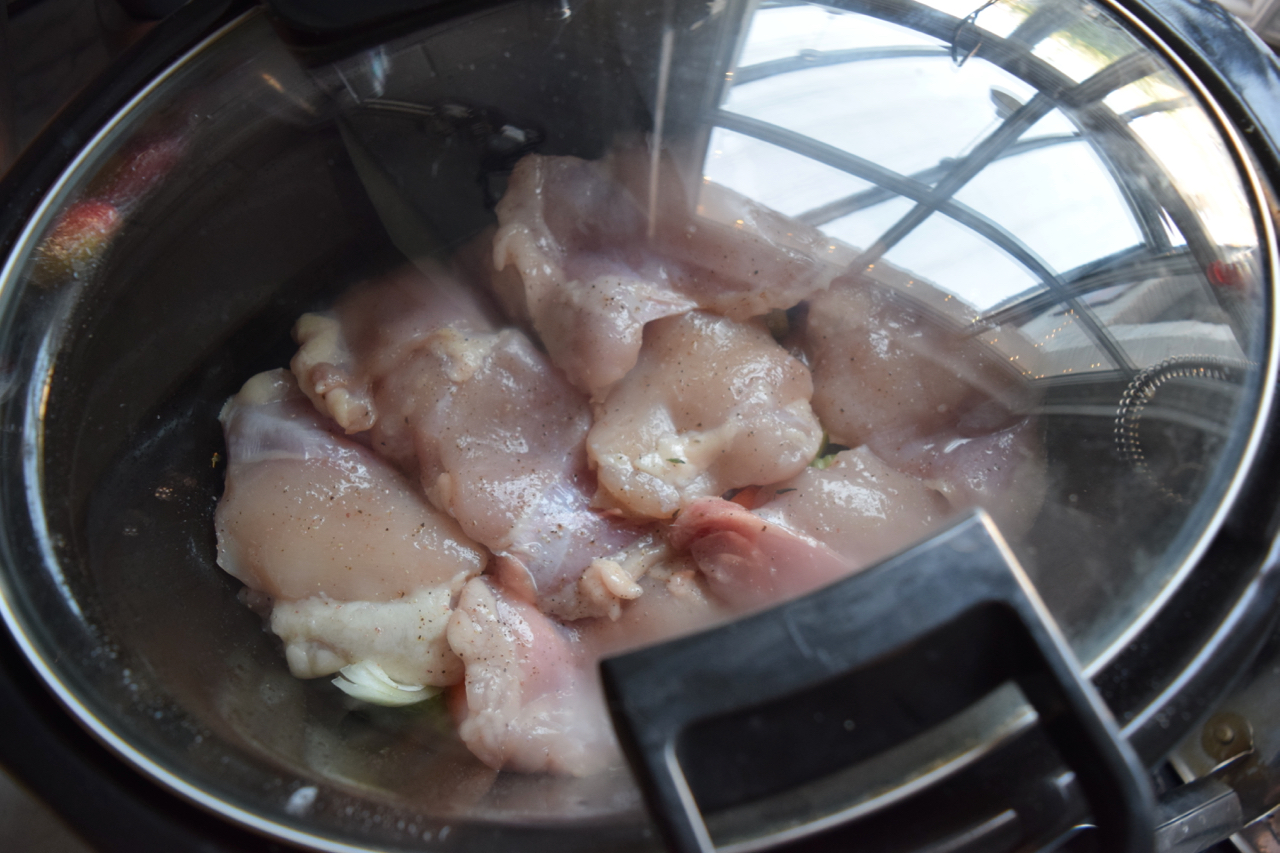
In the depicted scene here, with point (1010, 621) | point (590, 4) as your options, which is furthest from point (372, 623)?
point (590, 4)

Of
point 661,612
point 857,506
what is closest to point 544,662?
point 661,612

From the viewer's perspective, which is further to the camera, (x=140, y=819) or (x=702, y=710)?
(x=140, y=819)

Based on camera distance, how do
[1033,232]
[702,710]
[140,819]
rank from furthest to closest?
[1033,232] < [140,819] < [702,710]

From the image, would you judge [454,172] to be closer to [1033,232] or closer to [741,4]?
[741,4]

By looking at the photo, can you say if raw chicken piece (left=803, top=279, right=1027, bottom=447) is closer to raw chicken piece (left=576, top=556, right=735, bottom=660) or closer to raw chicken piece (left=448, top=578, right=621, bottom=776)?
raw chicken piece (left=576, top=556, right=735, bottom=660)

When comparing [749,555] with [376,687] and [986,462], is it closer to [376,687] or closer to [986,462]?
[986,462]

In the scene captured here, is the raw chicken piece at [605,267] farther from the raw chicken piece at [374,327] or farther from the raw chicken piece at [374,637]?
the raw chicken piece at [374,637]

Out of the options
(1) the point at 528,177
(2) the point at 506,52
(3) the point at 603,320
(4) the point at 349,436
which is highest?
(2) the point at 506,52
